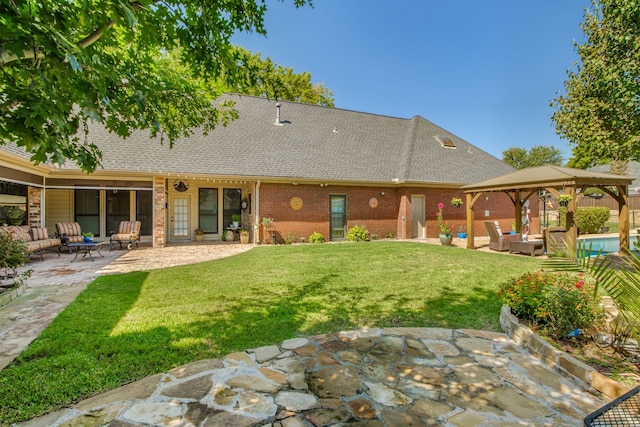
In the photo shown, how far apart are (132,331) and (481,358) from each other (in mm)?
4500

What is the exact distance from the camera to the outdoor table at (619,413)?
6.09ft

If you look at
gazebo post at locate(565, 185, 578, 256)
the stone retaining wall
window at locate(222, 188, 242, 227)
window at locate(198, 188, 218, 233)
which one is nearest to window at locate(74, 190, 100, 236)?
window at locate(198, 188, 218, 233)

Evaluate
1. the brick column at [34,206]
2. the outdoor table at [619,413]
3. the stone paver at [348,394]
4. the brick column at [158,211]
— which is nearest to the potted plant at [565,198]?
the stone paver at [348,394]

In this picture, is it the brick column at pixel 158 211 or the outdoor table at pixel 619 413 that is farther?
the brick column at pixel 158 211

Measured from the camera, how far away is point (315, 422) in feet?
8.23

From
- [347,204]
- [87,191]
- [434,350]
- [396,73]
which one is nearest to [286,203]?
[347,204]

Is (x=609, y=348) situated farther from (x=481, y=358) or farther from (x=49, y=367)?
(x=49, y=367)

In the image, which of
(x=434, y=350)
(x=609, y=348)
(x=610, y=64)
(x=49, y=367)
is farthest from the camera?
(x=610, y=64)

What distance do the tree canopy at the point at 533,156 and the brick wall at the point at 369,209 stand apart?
36869 millimetres

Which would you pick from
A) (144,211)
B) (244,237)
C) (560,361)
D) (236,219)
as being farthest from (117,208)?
(560,361)

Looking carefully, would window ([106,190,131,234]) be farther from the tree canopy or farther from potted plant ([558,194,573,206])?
the tree canopy

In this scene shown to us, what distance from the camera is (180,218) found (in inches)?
590

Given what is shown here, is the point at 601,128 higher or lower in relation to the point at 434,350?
higher

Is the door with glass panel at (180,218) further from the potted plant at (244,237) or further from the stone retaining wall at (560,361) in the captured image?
the stone retaining wall at (560,361)
